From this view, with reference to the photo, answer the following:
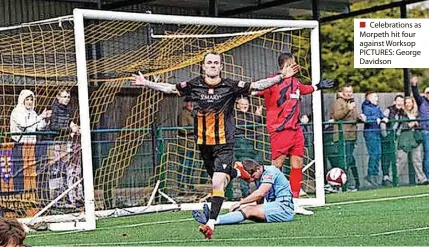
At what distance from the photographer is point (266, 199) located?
45.1 ft

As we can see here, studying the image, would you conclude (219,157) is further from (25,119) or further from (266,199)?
(25,119)

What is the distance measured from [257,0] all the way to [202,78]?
36.4ft

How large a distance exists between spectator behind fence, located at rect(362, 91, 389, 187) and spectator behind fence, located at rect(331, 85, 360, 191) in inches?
9.8

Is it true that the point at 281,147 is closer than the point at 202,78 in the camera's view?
No

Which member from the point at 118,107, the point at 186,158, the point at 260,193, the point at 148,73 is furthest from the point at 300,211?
the point at 118,107

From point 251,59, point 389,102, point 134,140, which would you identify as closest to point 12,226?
point 134,140

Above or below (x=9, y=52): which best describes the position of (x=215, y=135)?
below

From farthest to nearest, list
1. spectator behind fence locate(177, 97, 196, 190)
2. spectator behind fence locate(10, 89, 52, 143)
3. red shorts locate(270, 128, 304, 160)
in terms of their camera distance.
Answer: spectator behind fence locate(177, 97, 196, 190), spectator behind fence locate(10, 89, 52, 143), red shorts locate(270, 128, 304, 160)

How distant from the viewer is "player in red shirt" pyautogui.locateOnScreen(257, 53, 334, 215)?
1513cm

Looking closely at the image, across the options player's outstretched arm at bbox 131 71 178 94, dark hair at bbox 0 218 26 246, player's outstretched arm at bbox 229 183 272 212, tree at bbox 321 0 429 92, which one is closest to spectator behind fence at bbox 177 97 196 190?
player's outstretched arm at bbox 229 183 272 212

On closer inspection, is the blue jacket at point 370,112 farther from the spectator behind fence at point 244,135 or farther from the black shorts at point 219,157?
the black shorts at point 219,157

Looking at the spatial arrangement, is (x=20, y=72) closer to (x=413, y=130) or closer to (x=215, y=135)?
(x=215, y=135)

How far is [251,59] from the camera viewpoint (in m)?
18.8

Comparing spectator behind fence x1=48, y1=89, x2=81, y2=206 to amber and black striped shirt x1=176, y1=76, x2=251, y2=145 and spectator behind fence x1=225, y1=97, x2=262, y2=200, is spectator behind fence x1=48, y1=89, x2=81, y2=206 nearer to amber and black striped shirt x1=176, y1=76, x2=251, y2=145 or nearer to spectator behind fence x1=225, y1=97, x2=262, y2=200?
spectator behind fence x1=225, y1=97, x2=262, y2=200
